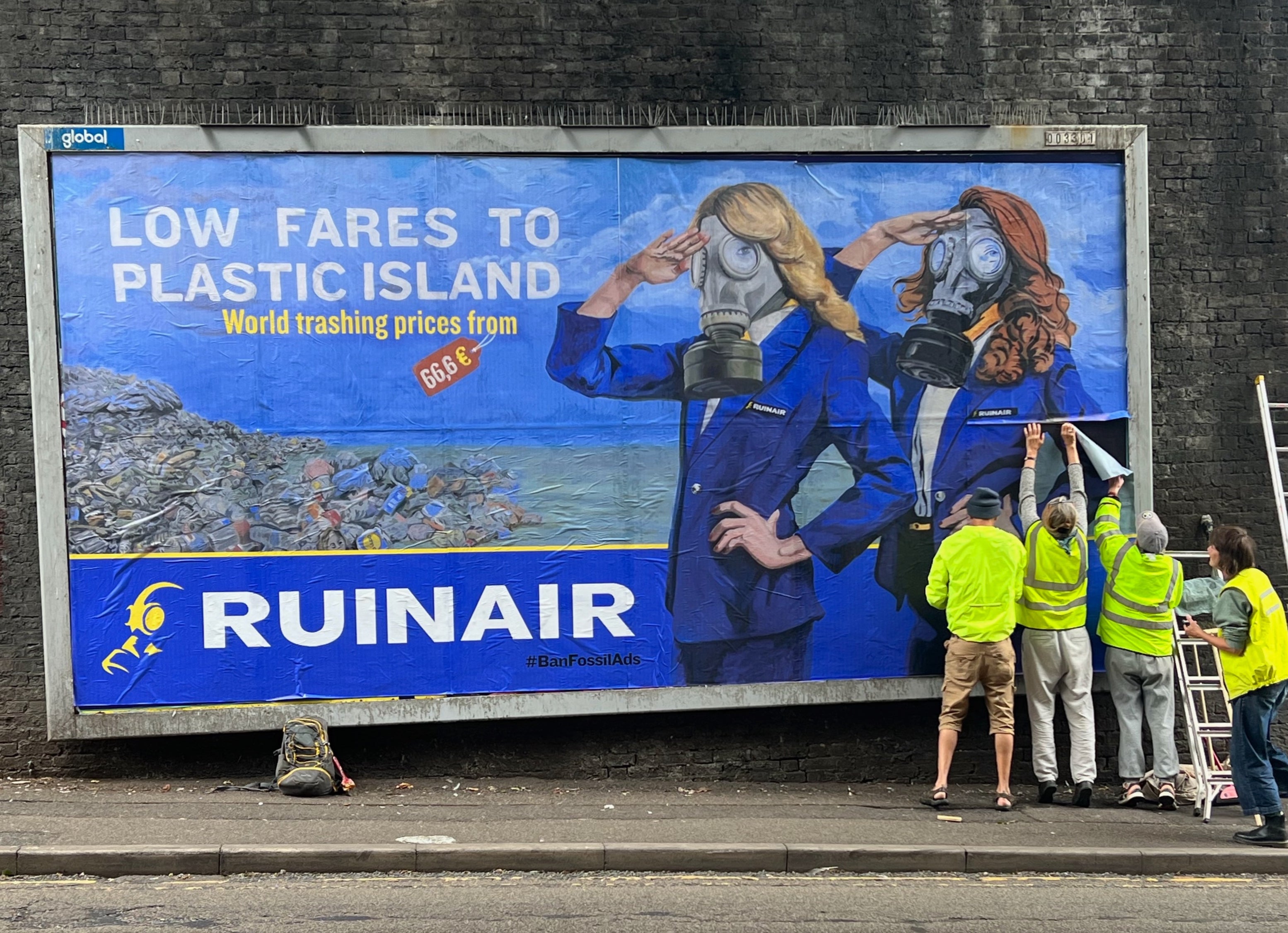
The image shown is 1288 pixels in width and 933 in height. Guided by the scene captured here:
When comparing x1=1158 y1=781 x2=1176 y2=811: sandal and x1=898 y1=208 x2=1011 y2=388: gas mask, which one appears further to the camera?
x1=898 y1=208 x2=1011 y2=388: gas mask

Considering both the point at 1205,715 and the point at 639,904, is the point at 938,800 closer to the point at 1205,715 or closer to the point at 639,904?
the point at 1205,715

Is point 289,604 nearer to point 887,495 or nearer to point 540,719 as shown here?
point 540,719

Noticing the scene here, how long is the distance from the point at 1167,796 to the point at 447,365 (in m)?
6.08

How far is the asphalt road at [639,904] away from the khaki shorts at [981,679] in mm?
1454

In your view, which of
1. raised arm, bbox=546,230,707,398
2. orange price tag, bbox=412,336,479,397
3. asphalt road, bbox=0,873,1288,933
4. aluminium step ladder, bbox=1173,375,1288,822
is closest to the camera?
asphalt road, bbox=0,873,1288,933

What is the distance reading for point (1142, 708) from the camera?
26.6ft

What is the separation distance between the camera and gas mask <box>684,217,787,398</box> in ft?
26.7

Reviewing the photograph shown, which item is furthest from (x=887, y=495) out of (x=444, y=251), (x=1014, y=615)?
A: (x=444, y=251)

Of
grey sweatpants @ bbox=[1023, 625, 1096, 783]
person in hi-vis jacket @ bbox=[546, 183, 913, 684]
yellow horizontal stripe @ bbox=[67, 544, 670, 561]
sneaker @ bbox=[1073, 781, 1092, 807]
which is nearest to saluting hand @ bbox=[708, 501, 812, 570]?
person in hi-vis jacket @ bbox=[546, 183, 913, 684]

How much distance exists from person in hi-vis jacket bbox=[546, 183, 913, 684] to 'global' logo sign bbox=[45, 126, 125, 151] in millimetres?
3612

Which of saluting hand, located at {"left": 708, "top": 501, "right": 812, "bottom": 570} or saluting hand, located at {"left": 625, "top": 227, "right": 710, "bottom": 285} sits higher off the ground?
saluting hand, located at {"left": 625, "top": 227, "right": 710, "bottom": 285}

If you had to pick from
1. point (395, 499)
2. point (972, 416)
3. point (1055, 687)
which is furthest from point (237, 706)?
point (1055, 687)

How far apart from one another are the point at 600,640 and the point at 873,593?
83.0 inches

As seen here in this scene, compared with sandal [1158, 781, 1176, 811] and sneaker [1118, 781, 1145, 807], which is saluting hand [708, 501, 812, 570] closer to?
sneaker [1118, 781, 1145, 807]
